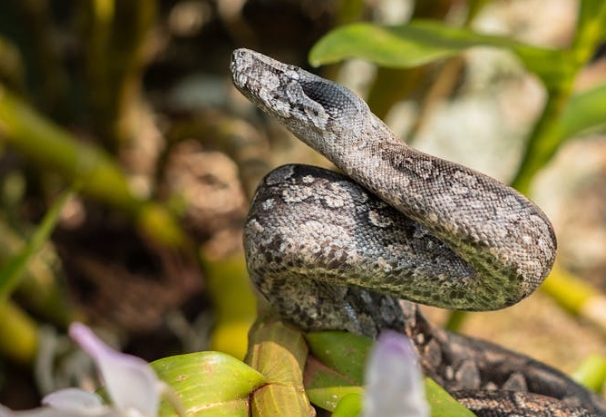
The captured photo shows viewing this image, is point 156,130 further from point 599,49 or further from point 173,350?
point 599,49

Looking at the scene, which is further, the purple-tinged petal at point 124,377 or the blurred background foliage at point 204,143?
the blurred background foliage at point 204,143

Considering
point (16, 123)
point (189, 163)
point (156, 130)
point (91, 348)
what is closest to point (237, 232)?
point (189, 163)

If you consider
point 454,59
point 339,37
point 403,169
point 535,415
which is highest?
point 454,59

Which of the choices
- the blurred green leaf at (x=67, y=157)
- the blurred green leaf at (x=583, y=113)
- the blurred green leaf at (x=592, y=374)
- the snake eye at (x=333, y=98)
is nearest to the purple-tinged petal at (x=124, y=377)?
the snake eye at (x=333, y=98)

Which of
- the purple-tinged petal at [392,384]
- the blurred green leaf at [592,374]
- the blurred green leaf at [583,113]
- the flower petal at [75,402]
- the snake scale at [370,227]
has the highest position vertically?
the blurred green leaf at [583,113]

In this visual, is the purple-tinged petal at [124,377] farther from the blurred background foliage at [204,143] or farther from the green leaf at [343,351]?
the blurred background foliage at [204,143]

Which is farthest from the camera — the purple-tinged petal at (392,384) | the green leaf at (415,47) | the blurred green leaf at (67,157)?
the blurred green leaf at (67,157)
